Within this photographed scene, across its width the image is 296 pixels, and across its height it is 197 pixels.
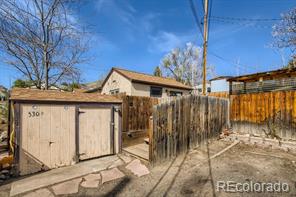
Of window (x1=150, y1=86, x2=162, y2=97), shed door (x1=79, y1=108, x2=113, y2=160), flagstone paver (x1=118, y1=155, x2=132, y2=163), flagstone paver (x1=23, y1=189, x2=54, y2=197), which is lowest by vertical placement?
flagstone paver (x1=23, y1=189, x2=54, y2=197)

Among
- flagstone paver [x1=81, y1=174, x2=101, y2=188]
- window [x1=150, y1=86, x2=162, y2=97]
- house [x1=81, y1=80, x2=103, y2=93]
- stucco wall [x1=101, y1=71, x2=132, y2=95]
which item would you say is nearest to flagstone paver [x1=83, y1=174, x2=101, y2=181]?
flagstone paver [x1=81, y1=174, x2=101, y2=188]

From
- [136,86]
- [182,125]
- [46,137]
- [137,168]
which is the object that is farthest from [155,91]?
[46,137]

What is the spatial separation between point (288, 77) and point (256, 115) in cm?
209

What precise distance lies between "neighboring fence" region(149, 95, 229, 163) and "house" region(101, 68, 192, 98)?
6.14 m

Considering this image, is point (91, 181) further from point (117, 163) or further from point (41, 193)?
point (117, 163)

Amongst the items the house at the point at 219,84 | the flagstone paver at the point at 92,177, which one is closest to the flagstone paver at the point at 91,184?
the flagstone paver at the point at 92,177

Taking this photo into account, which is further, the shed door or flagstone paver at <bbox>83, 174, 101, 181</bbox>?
the shed door

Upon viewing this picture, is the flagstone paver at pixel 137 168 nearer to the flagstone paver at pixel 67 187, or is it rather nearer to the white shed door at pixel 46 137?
the flagstone paver at pixel 67 187

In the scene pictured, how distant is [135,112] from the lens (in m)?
9.48

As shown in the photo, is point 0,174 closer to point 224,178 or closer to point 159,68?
point 224,178

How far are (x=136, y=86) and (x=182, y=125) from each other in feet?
24.1

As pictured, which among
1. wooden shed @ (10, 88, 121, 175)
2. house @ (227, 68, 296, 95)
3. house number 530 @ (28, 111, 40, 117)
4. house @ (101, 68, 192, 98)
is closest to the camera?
wooden shed @ (10, 88, 121, 175)

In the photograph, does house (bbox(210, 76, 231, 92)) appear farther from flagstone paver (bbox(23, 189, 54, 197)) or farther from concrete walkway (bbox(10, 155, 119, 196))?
flagstone paver (bbox(23, 189, 54, 197))

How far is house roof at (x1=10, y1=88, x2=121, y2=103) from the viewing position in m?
5.55
